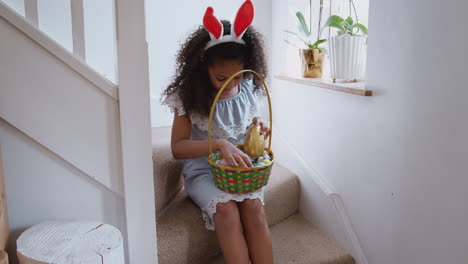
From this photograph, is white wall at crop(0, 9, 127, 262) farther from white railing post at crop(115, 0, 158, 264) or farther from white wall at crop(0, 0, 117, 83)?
white wall at crop(0, 0, 117, 83)

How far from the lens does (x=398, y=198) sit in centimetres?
127

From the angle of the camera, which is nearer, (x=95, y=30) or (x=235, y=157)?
(x=235, y=157)

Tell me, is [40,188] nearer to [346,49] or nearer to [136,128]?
[136,128]

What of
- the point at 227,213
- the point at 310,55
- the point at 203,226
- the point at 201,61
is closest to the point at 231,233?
the point at 227,213

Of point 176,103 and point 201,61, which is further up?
point 201,61

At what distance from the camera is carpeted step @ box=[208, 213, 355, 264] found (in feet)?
4.81

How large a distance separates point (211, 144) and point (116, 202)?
1.17 feet

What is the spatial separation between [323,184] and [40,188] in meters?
1.08

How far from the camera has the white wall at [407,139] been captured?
105cm

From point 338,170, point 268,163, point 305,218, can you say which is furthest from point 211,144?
point 305,218

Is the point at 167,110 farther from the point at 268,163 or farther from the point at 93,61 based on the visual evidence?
the point at 268,163

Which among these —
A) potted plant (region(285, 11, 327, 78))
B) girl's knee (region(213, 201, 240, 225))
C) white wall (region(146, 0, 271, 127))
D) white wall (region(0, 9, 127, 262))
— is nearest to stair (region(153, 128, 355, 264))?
girl's knee (region(213, 201, 240, 225))

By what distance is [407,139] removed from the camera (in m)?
1.20

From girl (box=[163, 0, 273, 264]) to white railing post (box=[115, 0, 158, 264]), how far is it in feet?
0.84
